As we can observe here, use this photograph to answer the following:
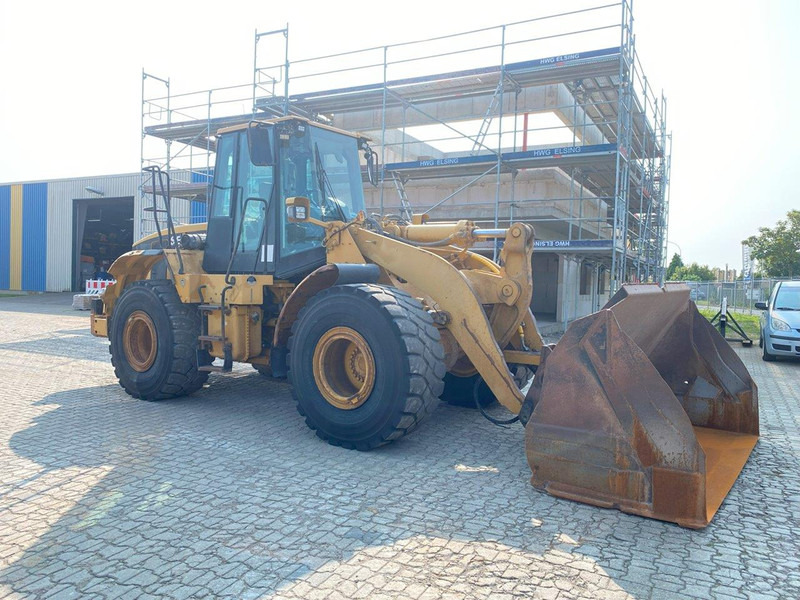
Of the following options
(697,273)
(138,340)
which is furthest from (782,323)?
(697,273)

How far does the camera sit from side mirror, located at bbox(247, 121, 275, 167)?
5.91 metres

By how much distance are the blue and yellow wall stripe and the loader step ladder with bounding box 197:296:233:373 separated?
29034 millimetres

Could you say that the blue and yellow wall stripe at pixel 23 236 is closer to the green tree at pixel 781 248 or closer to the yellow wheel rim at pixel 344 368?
the yellow wheel rim at pixel 344 368

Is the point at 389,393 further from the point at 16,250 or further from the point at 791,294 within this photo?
the point at 16,250

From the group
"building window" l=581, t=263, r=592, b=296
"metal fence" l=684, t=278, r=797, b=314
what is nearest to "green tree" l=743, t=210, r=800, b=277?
"metal fence" l=684, t=278, r=797, b=314

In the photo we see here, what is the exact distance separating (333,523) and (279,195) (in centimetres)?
379

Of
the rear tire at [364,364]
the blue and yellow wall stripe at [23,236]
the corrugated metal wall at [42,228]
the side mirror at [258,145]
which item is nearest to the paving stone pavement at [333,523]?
the rear tire at [364,364]

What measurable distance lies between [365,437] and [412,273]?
151 cm

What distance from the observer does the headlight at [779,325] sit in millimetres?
11887

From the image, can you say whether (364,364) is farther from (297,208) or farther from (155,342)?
(155,342)

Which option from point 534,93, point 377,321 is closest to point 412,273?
point 377,321

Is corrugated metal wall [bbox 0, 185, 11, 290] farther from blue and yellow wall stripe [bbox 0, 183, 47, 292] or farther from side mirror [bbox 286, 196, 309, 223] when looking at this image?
side mirror [bbox 286, 196, 309, 223]

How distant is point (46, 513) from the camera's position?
3.81 meters

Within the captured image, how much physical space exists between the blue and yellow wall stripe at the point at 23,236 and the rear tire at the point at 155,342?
92.5ft
